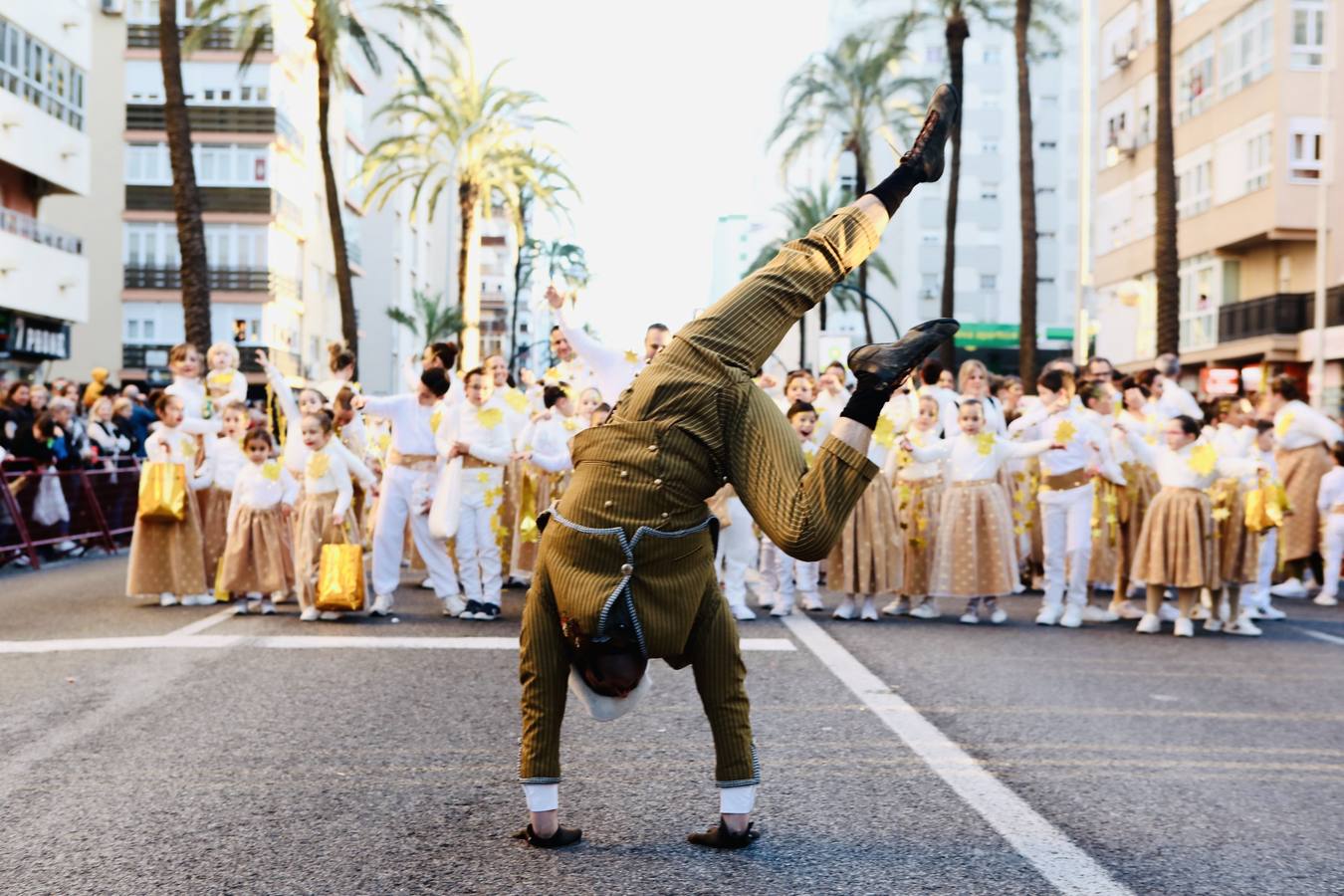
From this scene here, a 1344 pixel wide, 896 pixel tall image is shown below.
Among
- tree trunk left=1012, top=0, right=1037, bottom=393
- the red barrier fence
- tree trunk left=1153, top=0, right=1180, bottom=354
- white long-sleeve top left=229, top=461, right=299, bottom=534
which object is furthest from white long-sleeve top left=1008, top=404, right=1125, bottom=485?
tree trunk left=1012, top=0, right=1037, bottom=393

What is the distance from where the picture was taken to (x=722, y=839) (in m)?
Answer: 5.31

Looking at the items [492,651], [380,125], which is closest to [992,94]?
[380,125]

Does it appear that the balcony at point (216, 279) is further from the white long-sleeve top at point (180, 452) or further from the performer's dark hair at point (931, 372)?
the performer's dark hair at point (931, 372)

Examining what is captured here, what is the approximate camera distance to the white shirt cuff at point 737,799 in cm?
528

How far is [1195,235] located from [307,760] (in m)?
42.0

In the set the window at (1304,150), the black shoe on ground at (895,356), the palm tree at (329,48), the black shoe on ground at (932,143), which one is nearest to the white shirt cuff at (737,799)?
the black shoe on ground at (895,356)

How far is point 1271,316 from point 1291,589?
2607 cm

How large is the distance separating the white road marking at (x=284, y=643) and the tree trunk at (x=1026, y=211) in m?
21.7

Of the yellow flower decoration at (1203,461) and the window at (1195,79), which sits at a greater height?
the window at (1195,79)

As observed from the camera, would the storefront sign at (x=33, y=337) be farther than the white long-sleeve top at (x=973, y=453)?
Yes

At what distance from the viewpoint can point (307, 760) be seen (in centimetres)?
674

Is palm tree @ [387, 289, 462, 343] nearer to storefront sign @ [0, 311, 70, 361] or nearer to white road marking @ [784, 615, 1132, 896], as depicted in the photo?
storefront sign @ [0, 311, 70, 361]

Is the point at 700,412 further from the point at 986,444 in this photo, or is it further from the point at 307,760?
the point at 986,444

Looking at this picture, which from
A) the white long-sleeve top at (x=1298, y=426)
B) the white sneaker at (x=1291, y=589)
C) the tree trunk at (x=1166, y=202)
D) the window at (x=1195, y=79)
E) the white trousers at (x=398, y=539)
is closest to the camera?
the white trousers at (x=398, y=539)
